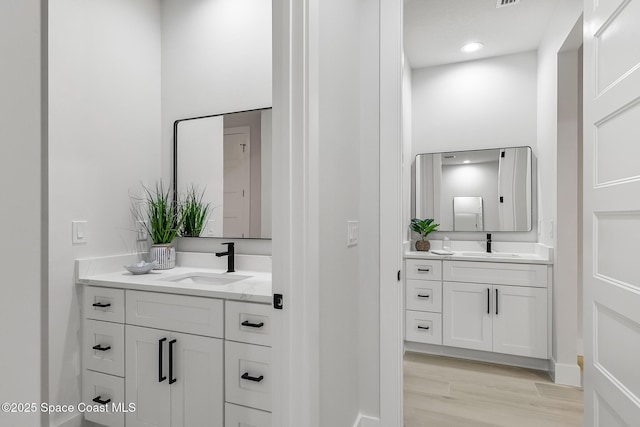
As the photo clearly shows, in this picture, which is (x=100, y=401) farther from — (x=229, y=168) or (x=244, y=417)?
(x=229, y=168)

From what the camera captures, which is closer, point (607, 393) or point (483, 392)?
point (607, 393)

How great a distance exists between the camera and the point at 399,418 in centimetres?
172

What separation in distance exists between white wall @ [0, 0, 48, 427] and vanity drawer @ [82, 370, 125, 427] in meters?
1.75

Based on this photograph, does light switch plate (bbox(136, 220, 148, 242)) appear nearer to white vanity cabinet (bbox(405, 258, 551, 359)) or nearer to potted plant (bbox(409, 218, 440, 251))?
white vanity cabinet (bbox(405, 258, 551, 359))

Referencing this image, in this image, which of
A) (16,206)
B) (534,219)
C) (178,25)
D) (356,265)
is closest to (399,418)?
(356,265)

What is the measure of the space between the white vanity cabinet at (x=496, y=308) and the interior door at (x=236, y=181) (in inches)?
72.7

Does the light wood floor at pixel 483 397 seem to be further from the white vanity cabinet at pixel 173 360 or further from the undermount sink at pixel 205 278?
the undermount sink at pixel 205 278

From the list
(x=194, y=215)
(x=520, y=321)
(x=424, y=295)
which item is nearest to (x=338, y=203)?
(x=194, y=215)

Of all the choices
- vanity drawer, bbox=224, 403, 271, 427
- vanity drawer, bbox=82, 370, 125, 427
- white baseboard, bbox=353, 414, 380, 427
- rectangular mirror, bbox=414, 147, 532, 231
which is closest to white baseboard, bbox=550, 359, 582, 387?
rectangular mirror, bbox=414, 147, 532, 231

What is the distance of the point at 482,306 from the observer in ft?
9.37

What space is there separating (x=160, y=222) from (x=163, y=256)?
0.75ft

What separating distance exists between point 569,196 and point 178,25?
10.2ft

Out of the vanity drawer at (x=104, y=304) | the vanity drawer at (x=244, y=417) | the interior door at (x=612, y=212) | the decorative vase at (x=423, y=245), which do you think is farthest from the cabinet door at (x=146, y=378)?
the decorative vase at (x=423, y=245)

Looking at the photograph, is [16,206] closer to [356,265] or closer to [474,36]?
[356,265]
